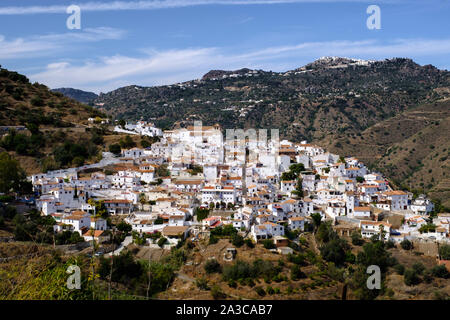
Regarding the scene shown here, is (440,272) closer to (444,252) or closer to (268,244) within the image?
(444,252)

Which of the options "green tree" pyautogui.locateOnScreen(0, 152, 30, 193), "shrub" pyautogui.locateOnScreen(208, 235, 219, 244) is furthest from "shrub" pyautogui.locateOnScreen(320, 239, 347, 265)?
"green tree" pyautogui.locateOnScreen(0, 152, 30, 193)

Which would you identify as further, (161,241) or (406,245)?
(406,245)

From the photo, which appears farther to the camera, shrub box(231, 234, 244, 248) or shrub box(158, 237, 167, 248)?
shrub box(158, 237, 167, 248)

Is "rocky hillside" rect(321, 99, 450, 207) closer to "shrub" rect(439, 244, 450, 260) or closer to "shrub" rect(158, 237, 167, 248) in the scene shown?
"shrub" rect(439, 244, 450, 260)

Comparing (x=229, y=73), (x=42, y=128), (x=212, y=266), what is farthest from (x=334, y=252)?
(x=229, y=73)

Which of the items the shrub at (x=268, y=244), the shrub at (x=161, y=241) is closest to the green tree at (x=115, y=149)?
the shrub at (x=161, y=241)

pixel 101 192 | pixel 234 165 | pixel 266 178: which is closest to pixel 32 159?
pixel 101 192

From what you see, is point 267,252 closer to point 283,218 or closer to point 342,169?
point 283,218

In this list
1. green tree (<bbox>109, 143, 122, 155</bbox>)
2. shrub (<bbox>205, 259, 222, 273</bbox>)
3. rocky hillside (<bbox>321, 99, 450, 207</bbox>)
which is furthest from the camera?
rocky hillside (<bbox>321, 99, 450, 207</bbox>)

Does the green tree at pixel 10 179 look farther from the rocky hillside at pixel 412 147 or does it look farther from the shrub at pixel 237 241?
the rocky hillside at pixel 412 147
